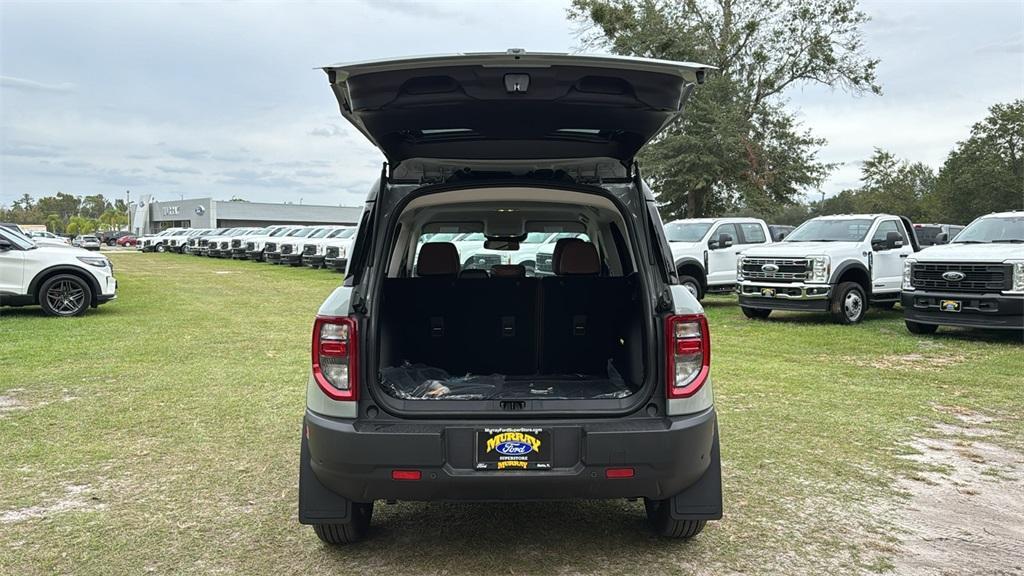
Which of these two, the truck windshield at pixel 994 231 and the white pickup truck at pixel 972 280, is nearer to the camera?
the white pickup truck at pixel 972 280

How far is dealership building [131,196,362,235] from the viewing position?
3354 inches

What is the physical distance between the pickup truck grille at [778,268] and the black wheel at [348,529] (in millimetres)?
10650

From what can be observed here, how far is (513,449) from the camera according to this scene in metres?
3.37

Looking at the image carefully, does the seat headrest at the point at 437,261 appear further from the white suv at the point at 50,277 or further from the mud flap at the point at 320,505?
the white suv at the point at 50,277

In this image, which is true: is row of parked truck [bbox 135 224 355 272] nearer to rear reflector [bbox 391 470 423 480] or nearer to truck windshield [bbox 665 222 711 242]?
truck windshield [bbox 665 222 711 242]

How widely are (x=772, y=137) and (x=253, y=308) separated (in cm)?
2351

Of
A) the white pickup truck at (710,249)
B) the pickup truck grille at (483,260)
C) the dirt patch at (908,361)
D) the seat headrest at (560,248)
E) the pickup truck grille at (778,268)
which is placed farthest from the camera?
the white pickup truck at (710,249)

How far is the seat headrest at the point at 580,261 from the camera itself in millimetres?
4820

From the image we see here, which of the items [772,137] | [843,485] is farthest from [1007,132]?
[843,485]

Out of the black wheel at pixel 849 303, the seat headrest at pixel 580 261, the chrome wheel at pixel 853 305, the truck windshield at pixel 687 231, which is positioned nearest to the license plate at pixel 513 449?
the seat headrest at pixel 580 261

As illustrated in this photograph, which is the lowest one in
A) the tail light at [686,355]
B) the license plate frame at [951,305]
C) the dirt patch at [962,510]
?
the dirt patch at [962,510]

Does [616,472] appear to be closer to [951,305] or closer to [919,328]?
[951,305]

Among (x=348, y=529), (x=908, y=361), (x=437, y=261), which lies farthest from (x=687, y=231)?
(x=348, y=529)

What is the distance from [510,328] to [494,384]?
1.41 feet
